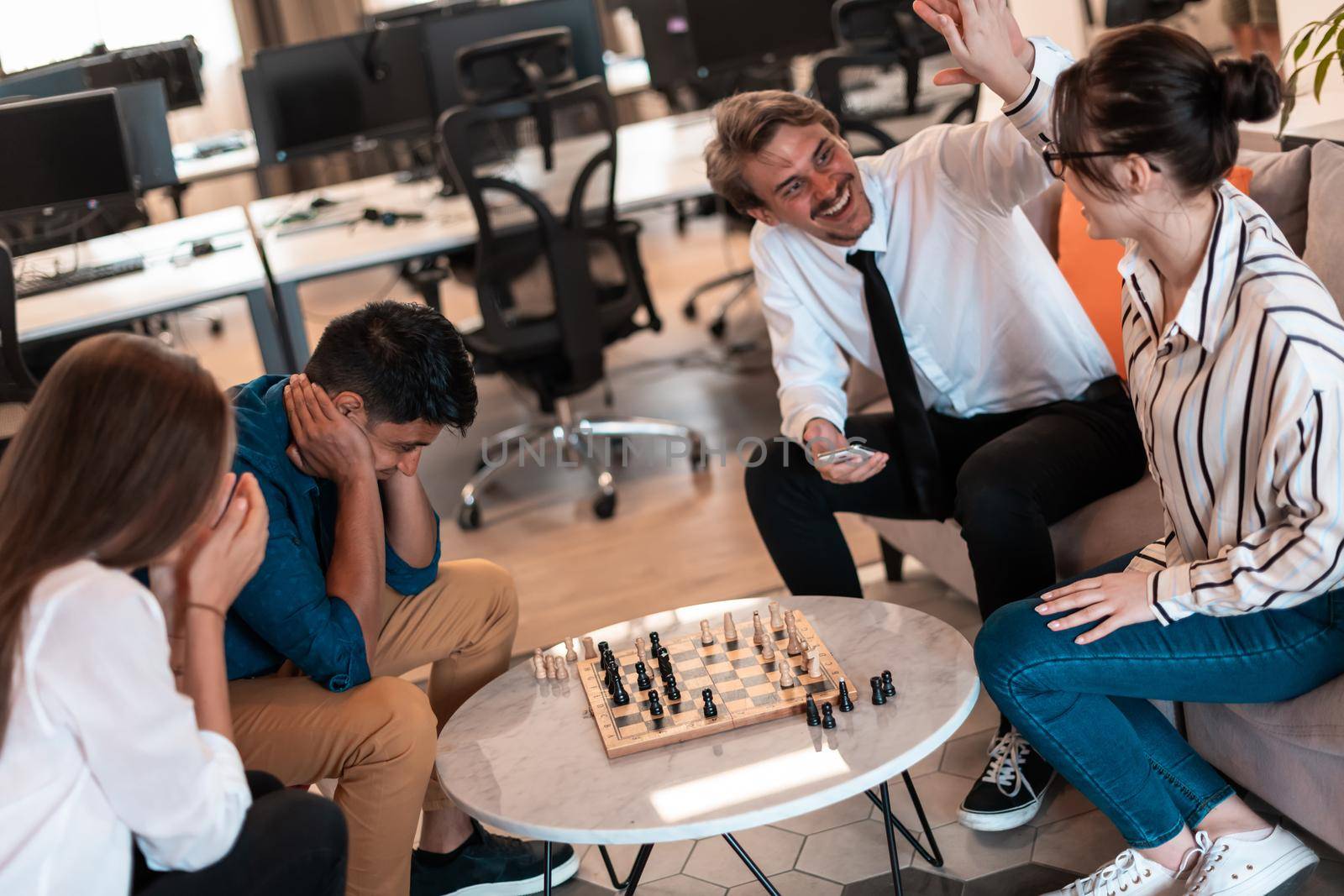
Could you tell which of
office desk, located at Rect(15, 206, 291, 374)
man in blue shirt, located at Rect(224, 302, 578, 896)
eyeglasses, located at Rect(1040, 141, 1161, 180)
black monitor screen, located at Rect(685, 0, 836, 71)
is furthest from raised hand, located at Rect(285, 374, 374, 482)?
black monitor screen, located at Rect(685, 0, 836, 71)

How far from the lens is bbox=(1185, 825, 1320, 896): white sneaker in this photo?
5.16ft

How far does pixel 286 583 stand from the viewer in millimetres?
1593

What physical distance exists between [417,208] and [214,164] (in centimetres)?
195

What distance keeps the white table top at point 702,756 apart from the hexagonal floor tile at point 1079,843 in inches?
14.4

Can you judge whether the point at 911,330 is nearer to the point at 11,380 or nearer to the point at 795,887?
the point at 795,887

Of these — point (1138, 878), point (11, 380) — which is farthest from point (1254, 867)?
point (11, 380)

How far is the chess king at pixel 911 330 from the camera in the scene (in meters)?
2.01


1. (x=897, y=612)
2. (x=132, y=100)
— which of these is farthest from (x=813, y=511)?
(x=132, y=100)

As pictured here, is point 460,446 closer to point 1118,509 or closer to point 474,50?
point 474,50

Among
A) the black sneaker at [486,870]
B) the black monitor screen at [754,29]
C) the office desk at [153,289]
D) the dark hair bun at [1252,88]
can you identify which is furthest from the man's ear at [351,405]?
the black monitor screen at [754,29]

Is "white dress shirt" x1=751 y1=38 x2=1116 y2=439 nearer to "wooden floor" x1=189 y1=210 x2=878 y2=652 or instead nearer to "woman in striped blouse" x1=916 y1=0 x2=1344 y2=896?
"woman in striped blouse" x1=916 y1=0 x2=1344 y2=896

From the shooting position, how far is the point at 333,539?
70.2 inches

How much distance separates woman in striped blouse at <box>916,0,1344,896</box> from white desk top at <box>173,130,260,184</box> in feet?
13.6

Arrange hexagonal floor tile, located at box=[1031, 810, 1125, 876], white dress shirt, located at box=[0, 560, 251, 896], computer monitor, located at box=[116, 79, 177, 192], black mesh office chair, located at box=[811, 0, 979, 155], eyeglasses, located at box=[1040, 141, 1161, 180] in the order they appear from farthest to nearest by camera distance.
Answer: computer monitor, located at box=[116, 79, 177, 192] → black mesh office chair, located at box=[811, 0, 979, 155] → hexagonal floor tile, located at box=[1031, 810, 1125, 876] → eyeglasses, located at box=[1040, 141, 1161, 180] → white dress shirt, located at box=[0, 560, 251, 896]
